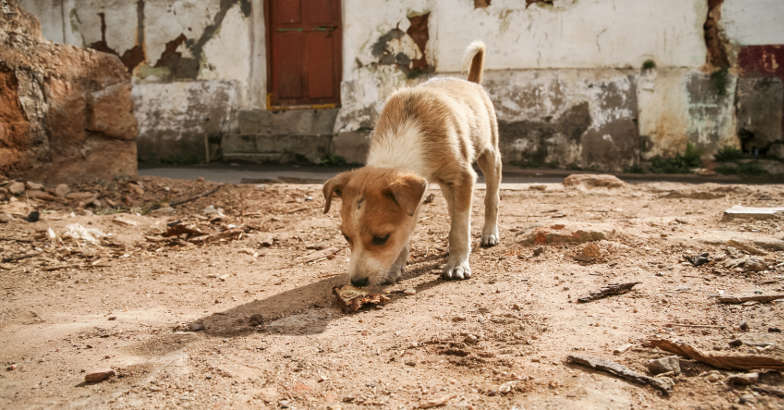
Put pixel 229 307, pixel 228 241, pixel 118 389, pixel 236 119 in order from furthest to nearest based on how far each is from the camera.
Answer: pixel 236 119, pixel 228 241, pixel 229 307, pixel 118 389

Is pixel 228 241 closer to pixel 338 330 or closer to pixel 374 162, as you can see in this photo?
pixel 374 162

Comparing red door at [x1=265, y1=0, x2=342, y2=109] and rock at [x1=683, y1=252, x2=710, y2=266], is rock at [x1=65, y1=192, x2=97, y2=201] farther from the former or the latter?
red door at [x1=265, y1=0, x2=342, y2=109]

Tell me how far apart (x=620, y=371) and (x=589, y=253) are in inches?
68.3

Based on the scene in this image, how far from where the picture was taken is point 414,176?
321cm

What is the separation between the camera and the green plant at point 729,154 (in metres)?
9.20


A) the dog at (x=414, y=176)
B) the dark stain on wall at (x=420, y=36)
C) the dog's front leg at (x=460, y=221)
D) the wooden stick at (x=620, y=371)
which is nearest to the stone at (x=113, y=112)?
the dog at (x=414, y=176)

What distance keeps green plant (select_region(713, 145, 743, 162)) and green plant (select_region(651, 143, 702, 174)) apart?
1.04ft

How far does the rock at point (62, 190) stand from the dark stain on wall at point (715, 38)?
31.7ft

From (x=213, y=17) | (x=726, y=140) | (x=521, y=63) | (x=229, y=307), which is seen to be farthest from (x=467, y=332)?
(x=213, y=17)

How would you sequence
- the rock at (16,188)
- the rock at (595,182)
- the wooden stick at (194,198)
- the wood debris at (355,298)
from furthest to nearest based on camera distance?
the rock at (595,182)
the wooden stick at (194,198)
the rock at (16,188)
the wood debris at (355,298)

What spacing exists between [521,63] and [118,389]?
29.6 feet

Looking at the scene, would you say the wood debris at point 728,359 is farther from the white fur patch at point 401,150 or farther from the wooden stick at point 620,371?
the white fur patch at point 401,150

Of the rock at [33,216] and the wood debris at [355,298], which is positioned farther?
the rock at [33,216]

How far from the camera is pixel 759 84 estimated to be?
30.1 feet
